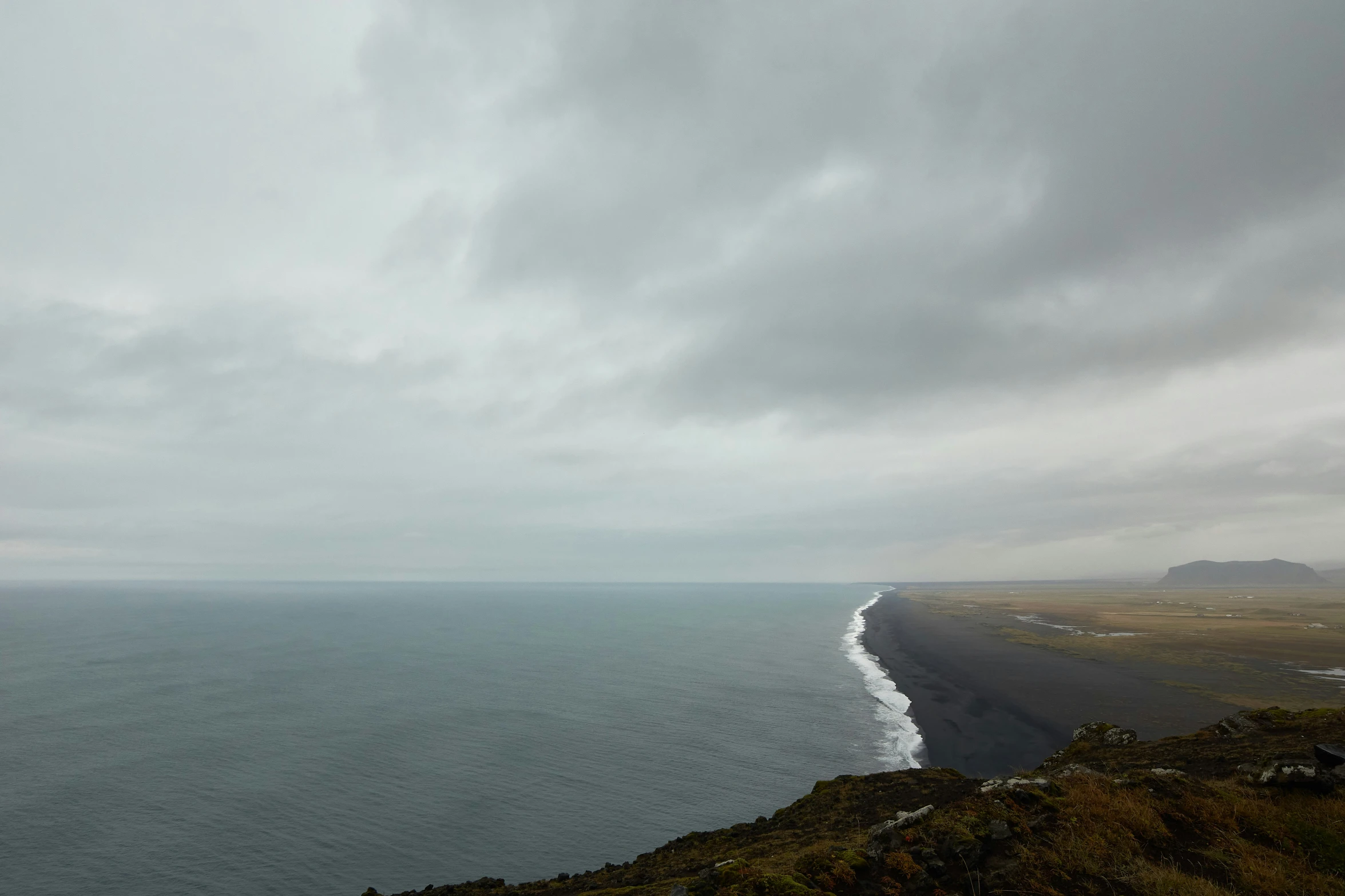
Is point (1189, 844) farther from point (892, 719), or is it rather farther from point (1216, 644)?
point (1216, 644)

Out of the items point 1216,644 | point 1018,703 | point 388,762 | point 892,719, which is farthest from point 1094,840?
point 1216,644

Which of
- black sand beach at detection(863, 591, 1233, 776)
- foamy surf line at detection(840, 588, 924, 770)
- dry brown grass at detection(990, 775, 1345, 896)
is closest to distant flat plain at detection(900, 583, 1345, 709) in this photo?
black sand beach at detection(863, 591, 1233, 776)

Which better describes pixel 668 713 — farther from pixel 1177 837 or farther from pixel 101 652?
pixel 101 652

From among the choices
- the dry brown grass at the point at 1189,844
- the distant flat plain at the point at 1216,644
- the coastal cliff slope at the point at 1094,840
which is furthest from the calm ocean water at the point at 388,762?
the distant flat plain at the point at 1216,644

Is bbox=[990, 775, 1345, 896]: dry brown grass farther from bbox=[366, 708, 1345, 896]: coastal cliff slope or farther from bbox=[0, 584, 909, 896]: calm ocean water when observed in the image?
bbox=[0, 584, 909, 896]: calm ocean water

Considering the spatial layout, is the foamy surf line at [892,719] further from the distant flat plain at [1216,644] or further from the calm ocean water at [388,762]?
the distant flat plain at [1216,644]

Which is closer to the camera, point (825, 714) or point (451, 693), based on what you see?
point (825, 714)

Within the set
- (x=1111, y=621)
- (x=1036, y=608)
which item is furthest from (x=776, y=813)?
(x=1036, y=608)
